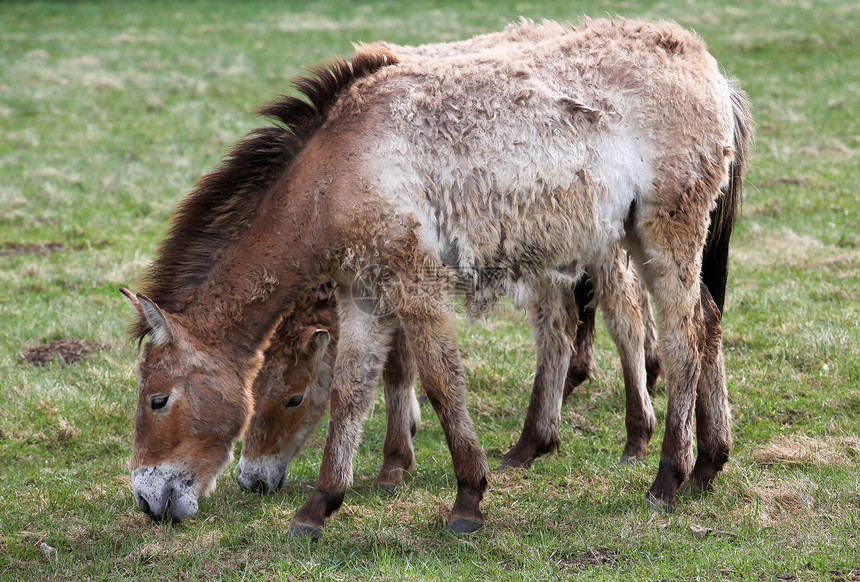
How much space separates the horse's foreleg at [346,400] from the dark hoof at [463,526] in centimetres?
61

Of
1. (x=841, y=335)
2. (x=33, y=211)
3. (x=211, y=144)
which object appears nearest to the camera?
(x=841, y=335)

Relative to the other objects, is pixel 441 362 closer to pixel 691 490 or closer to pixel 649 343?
pixel 691 490

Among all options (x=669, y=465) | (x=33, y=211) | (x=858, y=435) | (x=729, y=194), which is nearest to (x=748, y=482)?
(x=669, y=465)

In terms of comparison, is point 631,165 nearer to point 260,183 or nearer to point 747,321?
point 260,183

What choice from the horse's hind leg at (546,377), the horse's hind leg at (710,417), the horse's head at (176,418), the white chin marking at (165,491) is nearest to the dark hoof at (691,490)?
the horse's hind leg at (710,417)

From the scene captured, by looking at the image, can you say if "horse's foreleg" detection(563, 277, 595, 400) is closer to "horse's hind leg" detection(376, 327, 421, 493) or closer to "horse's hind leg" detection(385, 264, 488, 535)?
"horse's hind leg" detection(376, 327, 421, 493)

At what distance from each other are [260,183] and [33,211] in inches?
301

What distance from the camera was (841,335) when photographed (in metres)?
6.76

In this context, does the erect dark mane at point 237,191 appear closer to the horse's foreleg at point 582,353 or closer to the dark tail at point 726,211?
the dark tail at point 726,211

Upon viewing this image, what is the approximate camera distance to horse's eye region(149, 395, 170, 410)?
465cm

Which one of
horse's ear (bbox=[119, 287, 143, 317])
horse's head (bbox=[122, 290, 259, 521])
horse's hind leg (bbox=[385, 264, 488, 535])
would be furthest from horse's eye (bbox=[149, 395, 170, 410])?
horse's hind leg (bbox=[385, 264, 488, 535])

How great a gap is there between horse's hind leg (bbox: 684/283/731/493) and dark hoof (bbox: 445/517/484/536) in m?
1.30

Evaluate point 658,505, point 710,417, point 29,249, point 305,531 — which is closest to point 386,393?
point 305,531

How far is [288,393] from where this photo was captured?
18.3 feet
